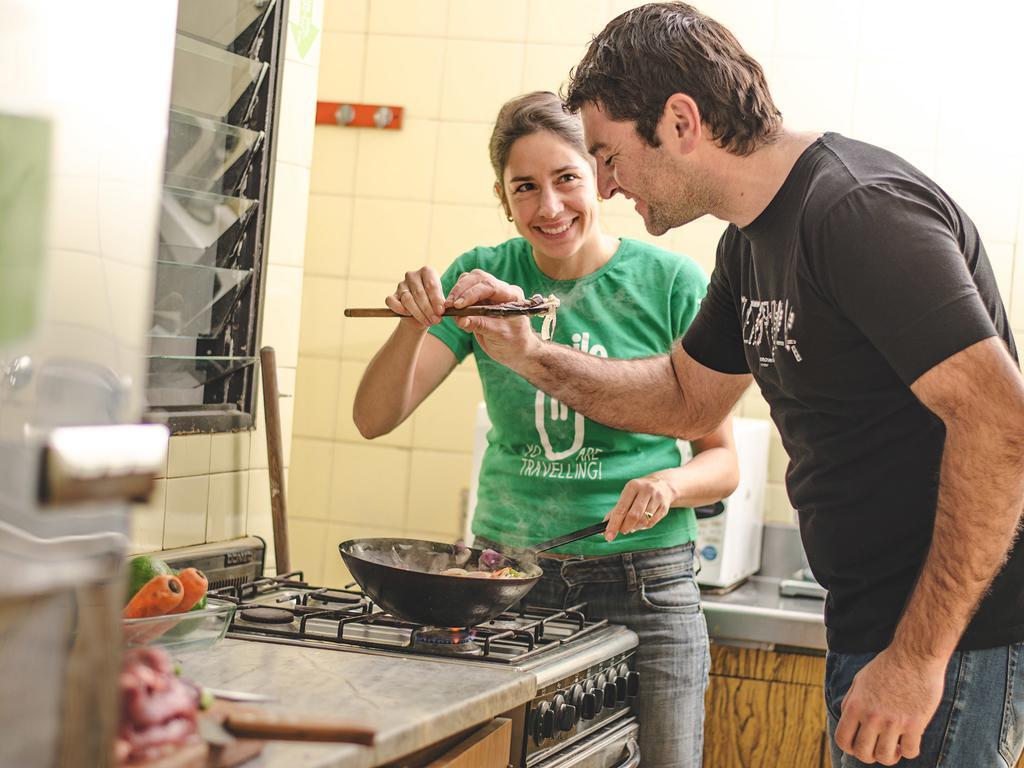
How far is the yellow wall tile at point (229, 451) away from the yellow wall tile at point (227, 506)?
0.04ft

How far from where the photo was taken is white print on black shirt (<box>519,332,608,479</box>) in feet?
6.19

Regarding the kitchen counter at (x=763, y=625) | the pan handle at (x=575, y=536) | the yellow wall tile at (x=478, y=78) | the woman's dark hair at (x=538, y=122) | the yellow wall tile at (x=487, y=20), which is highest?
the yellow wall tile at (x=487, y=20)

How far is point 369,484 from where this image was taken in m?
3.26

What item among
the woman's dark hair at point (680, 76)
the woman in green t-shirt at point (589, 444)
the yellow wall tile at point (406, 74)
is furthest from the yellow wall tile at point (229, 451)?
the yellow wall tile at point (406, 74)

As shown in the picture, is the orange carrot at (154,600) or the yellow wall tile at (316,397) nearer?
the orange carrot at (154,600)

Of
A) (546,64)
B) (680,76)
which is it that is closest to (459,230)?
(546,64)

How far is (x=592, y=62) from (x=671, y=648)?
3.04 feet

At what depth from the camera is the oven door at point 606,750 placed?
1.62 metres

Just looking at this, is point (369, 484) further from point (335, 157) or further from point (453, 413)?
point (335, 157)

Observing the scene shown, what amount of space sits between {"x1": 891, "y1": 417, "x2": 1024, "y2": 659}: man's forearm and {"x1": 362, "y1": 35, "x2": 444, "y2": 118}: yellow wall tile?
7.43ft

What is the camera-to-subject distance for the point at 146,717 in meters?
0.93

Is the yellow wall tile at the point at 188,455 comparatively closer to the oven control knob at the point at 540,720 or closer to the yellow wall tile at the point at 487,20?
the oven control knob at the point at 540,720

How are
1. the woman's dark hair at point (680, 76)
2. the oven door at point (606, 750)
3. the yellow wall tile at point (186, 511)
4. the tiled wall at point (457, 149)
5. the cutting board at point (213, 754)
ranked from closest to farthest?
1. the cutting board at point (213, 754)
2. the woman's dark hair at point (680, 76)
3. the oven door at point (606, 750)
4. the yellow wall tile at point (186, 511)
5. the tiled wall at point (457, 149)

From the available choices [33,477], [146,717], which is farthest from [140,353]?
[146,717]
